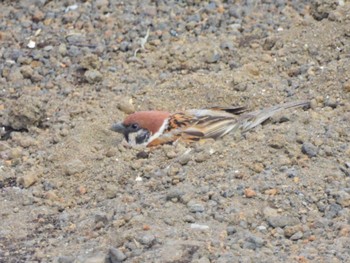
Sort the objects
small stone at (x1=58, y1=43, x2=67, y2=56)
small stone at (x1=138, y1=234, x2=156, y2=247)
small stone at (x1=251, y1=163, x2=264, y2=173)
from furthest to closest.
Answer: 1. small stone at (x1=58, y1=43, x2=67, y2=56)
2. small stone at (x1=251, y1=163, x2=264, y2=173)
3. small stone at (x1=138, y1=234, x2=156, y2=247)

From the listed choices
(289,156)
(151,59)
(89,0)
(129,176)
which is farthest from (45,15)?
(289,156)

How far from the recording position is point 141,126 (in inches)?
267

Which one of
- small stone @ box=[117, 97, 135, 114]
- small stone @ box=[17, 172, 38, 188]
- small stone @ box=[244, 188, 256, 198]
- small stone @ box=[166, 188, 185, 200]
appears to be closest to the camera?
small stone @ box=[244, 188, 256, 198]

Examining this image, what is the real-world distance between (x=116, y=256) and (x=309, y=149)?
5.03 ft

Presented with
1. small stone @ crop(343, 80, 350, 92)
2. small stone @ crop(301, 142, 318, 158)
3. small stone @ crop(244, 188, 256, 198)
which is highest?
small stone @ crop(244, 188, 256, 198)

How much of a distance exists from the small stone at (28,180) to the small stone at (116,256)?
4.59 ft

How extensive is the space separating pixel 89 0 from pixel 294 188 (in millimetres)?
3387

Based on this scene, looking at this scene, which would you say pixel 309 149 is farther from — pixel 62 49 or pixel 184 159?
pixel 62 49

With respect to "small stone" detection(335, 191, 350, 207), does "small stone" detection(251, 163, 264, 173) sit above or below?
below

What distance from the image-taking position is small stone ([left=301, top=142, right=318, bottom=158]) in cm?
605

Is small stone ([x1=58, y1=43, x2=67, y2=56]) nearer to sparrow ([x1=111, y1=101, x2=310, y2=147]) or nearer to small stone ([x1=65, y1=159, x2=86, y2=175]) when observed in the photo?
sparrow ([x1=111, y1=101, x2=310, y2=147])

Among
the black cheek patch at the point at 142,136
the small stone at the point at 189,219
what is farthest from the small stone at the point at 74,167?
the small stone at the point at 189,219

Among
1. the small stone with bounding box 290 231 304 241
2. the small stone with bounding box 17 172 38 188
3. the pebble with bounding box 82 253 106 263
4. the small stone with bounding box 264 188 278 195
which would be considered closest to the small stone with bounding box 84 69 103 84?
the small stone with bounding box 17 172 38 188

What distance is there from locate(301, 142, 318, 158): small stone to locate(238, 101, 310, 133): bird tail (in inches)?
26.0
